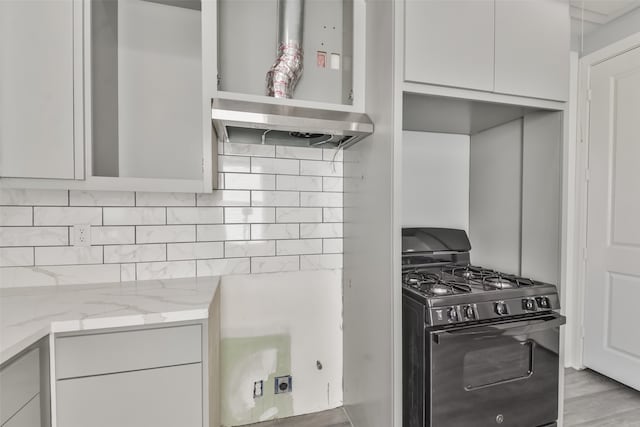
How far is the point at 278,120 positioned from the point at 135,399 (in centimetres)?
126

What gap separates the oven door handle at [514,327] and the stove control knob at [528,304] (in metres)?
0.05

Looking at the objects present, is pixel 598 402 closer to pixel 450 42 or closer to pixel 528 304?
pixel 528 304

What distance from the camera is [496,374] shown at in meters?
1.38

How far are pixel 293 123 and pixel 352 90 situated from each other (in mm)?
513

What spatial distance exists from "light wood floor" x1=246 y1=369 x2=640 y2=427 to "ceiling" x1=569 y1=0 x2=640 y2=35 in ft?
9.04

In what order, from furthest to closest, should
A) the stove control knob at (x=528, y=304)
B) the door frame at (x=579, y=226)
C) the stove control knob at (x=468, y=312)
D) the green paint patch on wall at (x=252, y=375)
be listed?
the door frame at (x=579, y=226) < the green paint patch on wall at (x=252, y=375) < the stove control knob at (x=528, y=304) < the stove control knob at (x=468, y=312)

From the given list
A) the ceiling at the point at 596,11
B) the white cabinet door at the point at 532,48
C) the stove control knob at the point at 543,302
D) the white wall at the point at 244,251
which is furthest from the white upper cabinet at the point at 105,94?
the ceiling at the point at 596,11

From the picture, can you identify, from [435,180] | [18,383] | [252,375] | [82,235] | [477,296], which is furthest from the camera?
[435,180]

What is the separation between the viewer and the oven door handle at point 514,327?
1.30 m

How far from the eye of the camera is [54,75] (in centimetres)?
126

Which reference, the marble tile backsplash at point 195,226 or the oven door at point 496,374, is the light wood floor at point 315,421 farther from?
the marble tile backsplash at point 195,226

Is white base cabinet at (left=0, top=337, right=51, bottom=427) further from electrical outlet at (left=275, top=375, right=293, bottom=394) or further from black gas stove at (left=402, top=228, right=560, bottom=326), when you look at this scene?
black gas stove at (left=402, top=228, right=560, bottom=326)

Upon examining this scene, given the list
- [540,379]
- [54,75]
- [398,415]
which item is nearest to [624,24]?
[540,379]

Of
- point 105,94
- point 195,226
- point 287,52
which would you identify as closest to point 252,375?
point 195,226
